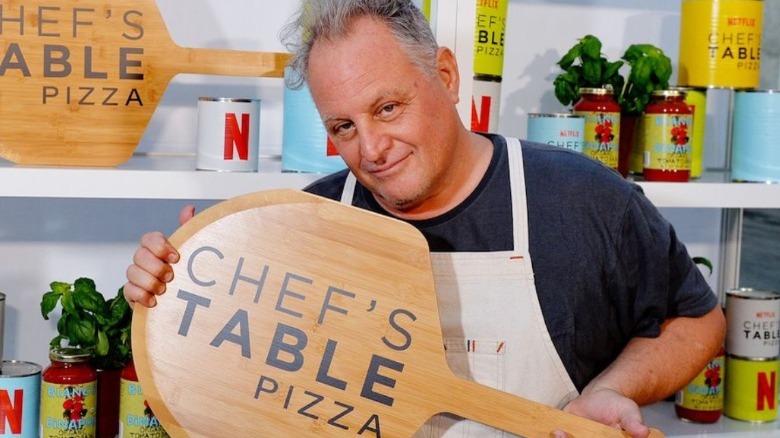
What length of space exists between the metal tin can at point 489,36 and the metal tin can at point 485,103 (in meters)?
0.01

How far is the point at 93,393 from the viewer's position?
60.6 inches

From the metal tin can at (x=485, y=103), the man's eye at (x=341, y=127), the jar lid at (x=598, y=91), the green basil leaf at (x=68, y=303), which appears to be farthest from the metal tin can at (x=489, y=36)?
the green basil leaf at (x=68, y=303)

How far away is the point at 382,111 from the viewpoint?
122 cm

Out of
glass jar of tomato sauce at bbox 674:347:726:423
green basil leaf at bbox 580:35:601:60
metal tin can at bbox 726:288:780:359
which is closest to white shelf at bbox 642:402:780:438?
glass jar of tomato sauce at bbox 674:347:726:423

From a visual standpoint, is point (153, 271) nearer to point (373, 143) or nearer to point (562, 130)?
point (373, 143)

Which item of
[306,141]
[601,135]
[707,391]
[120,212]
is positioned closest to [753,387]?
[707,391]

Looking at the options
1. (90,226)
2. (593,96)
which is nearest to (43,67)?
(90,226)

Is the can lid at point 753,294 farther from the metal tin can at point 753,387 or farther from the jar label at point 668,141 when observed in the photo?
the jar label at point 668,141

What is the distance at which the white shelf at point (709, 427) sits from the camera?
1.84 metres

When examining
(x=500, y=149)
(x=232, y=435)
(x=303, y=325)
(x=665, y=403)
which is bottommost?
(x=665, y=403)

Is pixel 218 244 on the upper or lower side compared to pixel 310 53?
lower

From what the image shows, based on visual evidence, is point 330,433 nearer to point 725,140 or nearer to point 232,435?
point 232,435

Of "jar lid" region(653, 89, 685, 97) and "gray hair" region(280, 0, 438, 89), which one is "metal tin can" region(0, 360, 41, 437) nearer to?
"gray hair" region(280, 0, 438, 89)

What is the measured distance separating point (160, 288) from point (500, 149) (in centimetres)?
44
